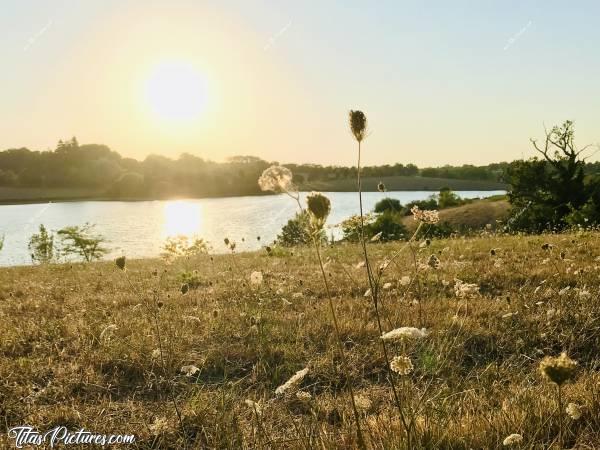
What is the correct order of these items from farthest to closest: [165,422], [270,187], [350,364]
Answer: [350,364]
[165,422]
[270,187]

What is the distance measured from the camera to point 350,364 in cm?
383

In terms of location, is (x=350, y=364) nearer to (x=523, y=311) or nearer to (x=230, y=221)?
(x=523, y=311)

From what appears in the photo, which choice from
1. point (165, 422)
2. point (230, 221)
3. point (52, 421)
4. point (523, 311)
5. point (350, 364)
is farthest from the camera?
point (230, 221)

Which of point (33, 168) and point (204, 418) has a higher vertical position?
point (33, 168)

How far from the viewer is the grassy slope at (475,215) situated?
146 ft

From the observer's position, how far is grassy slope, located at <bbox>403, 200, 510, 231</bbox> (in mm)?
44625

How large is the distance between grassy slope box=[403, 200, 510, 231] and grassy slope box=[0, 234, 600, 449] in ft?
129

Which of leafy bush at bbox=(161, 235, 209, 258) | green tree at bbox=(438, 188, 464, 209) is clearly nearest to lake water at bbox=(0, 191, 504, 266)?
green tree at bbox=(438, 188, 464, 209)

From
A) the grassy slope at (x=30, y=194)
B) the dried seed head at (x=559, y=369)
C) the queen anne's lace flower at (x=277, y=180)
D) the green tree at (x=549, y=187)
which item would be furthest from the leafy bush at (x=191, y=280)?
the grassy slope at (x=30, y=194)

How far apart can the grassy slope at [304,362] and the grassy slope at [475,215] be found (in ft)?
129

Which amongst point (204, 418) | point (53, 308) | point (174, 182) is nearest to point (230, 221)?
point (174, 182)

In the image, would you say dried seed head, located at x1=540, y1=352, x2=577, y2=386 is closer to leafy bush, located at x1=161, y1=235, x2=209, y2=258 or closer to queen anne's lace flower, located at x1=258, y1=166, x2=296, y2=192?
queen anne's lace flower, located at x1=258, y1=166, x2=296, y2=192

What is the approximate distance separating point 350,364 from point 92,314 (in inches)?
139

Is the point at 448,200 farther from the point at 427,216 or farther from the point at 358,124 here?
the point at 358,124
